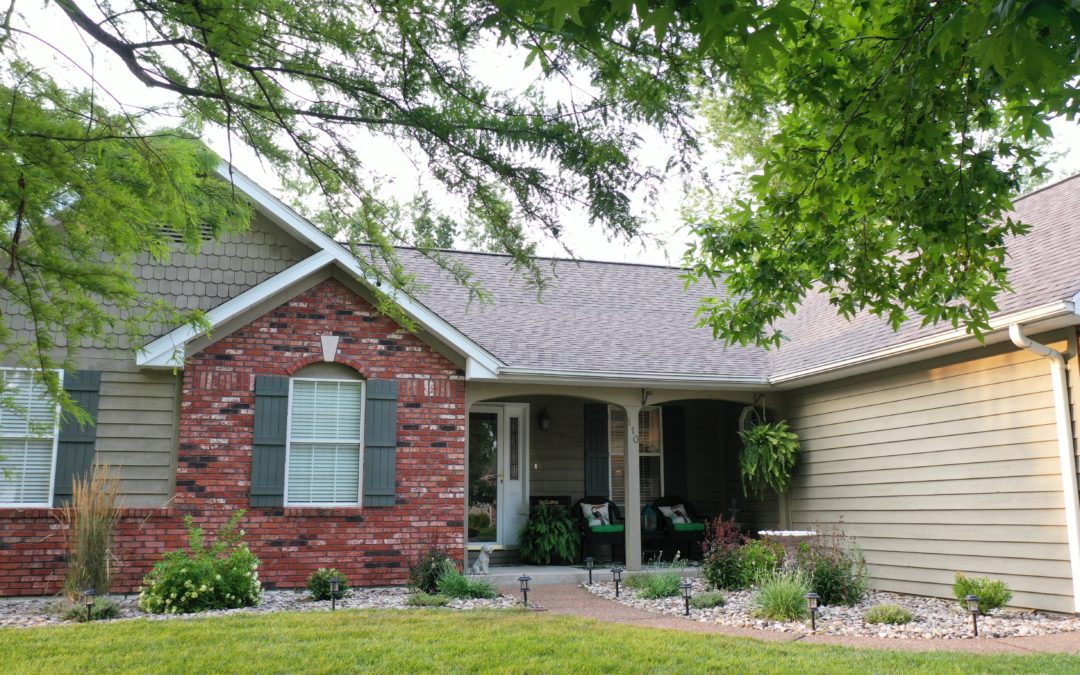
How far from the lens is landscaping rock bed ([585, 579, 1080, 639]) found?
7273 mm

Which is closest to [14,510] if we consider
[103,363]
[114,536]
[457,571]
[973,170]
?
[114,536]

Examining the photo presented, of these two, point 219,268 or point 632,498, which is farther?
point 632,498

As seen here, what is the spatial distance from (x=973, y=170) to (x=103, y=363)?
8588mm

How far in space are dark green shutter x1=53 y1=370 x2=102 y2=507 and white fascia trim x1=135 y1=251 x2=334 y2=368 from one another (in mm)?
580

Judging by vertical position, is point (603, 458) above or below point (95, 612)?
above

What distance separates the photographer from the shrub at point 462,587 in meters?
9.02

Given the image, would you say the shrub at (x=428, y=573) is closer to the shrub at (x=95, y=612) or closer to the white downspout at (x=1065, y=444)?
the shrub at (x=95, y=612)

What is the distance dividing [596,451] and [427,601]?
16.4 feet

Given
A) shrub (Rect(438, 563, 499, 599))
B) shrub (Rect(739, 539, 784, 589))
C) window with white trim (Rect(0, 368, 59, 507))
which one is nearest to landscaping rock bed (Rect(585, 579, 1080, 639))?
shrub (Rect(739, 539, 784, 589))

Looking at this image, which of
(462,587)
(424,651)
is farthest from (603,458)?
(424,651)

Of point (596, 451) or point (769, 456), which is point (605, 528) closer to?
point (596, 451)

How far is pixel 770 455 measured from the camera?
11.5 m

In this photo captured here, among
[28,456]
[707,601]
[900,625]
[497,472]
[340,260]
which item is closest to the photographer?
[900,625]

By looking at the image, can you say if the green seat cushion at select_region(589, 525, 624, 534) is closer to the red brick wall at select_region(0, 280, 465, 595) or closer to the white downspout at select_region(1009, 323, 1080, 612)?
the red brick wall at select_region(0, 280, 465, 595)
